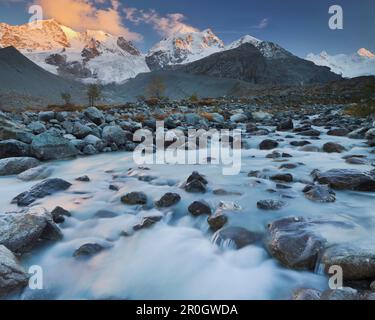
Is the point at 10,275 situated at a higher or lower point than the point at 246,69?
lower

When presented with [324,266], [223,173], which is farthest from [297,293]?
[223,173]

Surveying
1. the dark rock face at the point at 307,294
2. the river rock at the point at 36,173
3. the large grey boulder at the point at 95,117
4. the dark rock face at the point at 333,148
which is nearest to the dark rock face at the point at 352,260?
the dark rock face at the point at 307,294

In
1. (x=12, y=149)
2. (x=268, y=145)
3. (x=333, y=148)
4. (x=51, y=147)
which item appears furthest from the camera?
(x=268, y=145)

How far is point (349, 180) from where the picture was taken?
230 inches

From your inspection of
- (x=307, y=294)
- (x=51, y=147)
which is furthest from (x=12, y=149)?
(x=307, y=294)

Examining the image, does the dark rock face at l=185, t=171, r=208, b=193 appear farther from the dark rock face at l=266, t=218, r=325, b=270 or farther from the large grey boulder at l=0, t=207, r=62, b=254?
the large grey boulder at l=0, t=207, r=62, b=254

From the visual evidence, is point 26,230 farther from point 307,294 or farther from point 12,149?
point 12,149

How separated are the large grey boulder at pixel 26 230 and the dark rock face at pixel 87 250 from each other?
0.44m

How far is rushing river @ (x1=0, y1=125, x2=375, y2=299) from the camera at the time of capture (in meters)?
3.26

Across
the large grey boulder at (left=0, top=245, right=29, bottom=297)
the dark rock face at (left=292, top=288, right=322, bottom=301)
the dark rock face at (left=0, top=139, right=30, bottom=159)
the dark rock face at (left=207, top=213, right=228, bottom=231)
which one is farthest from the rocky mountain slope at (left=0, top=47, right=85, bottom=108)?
the dark rock face at (left=292, top=288, right=322, bottom=301)

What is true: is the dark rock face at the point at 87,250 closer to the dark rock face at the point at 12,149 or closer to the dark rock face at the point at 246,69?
the dark rock face at the point at 12,149

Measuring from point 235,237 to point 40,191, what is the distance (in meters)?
3.61

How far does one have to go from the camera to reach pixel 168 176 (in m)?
7.31

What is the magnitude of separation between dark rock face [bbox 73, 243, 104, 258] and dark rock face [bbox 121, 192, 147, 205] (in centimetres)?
153
